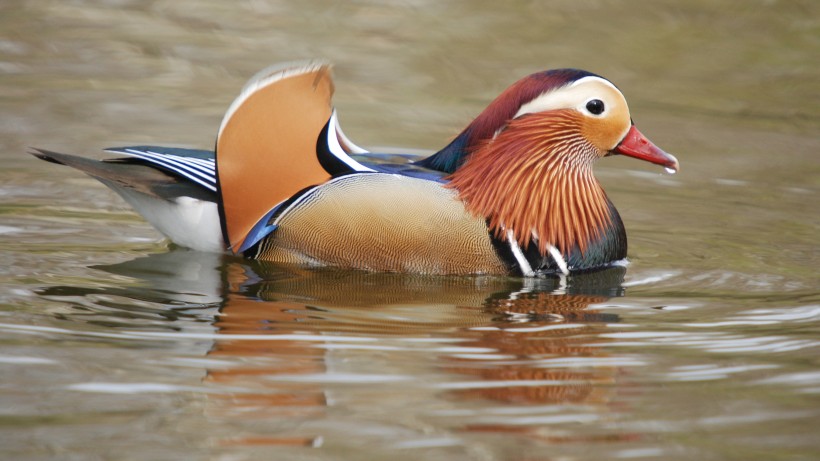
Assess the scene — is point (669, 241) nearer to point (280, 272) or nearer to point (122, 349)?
point (280, 272)

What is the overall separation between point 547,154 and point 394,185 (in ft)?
2.80

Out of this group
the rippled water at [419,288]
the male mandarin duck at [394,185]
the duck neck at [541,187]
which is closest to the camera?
the rippled water at [419,288]

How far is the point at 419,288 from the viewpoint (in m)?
5.75

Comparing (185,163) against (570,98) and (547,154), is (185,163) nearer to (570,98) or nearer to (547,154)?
(547,154)

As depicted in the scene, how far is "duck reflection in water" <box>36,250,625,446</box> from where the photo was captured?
13.8ft

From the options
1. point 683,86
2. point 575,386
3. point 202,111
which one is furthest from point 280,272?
point 683,86

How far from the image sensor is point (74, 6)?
11234mm

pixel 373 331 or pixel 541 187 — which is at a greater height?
pixel 541 187

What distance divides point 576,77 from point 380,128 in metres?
2.71

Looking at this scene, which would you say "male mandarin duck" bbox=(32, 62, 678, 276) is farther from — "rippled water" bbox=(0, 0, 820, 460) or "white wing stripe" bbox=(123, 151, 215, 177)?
"rippled water" bbox=(0, 0, 820, 460)

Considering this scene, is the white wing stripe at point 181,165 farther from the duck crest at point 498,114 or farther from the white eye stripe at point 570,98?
the white eye stripe at point 570,98

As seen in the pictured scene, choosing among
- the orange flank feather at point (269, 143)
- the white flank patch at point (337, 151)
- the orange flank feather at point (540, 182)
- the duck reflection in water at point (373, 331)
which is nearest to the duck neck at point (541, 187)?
the orange flank feather at point (540, 182)

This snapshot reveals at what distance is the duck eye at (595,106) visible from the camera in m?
6.16

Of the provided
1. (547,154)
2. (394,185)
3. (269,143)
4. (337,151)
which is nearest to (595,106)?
(547,154)
